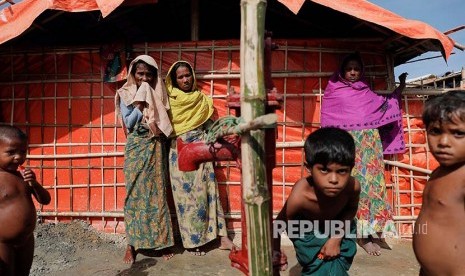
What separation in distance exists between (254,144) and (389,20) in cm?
311

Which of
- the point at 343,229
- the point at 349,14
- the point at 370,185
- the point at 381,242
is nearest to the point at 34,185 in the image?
the point at 343,229

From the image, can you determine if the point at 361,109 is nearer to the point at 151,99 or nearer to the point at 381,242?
the point at 381,242

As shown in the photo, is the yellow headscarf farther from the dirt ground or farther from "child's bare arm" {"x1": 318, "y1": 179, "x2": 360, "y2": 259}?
"child's bare arm" {"x1": 318, "y1": 179, "x2": 360, "y2": 259}

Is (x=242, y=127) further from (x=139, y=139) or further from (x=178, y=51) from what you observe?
(x=178, y=51)

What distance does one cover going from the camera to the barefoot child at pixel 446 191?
65.4 inches

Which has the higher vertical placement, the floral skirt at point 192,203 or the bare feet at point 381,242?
the floral skirt at point 192,203

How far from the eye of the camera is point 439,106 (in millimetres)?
1718

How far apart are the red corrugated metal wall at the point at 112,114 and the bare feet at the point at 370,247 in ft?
2.25

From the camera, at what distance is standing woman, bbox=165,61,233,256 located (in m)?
3.93

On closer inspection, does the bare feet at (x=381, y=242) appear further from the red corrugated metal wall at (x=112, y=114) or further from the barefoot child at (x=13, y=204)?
the barefoot child at (x=13, y=204)

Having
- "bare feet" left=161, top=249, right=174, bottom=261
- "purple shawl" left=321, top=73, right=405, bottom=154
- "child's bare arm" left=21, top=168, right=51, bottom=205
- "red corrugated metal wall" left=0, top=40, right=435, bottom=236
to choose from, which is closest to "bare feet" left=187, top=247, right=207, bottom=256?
"bare feet" left=161, top=249, right=174, bottom=261

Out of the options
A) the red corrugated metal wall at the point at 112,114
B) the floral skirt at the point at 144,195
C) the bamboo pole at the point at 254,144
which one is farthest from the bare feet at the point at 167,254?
the bamboo pole at the point at 254,144

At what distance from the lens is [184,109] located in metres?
3.94

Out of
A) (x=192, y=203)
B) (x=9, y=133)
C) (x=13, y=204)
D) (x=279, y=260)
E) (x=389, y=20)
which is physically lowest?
(x=192, y=203)
